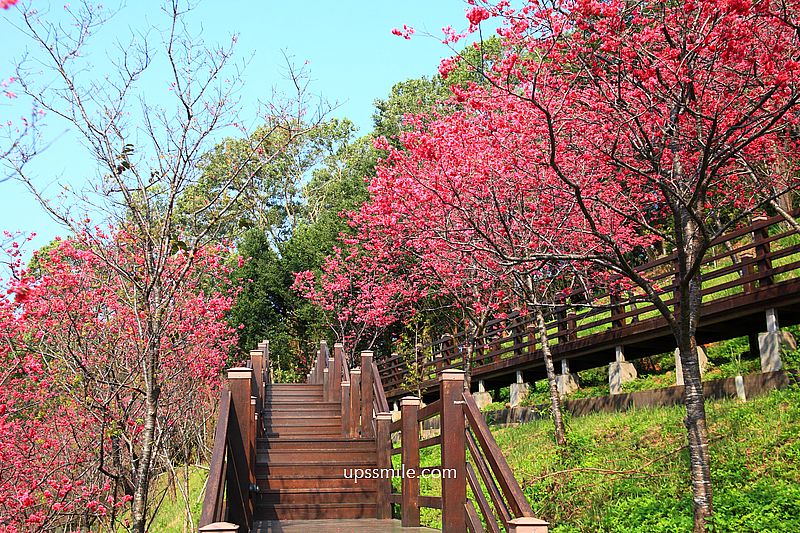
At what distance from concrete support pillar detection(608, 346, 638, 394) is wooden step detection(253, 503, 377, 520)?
20.0 ft

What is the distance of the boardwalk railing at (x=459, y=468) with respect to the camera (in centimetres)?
516

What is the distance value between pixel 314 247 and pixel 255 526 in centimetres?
1898

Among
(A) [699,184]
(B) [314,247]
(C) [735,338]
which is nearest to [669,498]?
(A) [699,184]

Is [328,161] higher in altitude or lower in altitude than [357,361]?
higher

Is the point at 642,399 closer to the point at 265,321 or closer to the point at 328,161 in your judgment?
the point at 265,321

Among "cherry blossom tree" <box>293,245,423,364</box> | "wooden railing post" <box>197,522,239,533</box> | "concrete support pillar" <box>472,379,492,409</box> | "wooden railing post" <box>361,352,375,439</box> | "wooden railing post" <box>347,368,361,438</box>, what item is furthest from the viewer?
"cherry blossom tree" <box>293,245,423,364</box>

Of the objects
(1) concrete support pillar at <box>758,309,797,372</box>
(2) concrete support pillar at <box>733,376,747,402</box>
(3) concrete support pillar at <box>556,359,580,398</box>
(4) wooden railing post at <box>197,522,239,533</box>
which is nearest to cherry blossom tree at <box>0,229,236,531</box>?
(4) wooden railing post at <box>197,522,239,533</box>

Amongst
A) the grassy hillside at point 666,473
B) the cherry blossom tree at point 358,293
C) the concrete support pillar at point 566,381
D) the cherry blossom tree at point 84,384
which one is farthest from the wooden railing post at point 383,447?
the cherry blossom tree at point 358,293

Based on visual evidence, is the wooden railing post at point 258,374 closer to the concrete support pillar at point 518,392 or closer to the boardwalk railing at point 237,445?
the boardwalk railing at point 237,445

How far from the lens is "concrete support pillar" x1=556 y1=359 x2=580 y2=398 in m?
14.6

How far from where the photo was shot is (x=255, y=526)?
Answer: 7.60 m

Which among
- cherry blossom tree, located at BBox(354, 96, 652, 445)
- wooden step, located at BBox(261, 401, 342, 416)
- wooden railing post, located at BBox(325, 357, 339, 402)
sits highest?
cherry blossom tree, located at BBox(354, 96, 652, 445)

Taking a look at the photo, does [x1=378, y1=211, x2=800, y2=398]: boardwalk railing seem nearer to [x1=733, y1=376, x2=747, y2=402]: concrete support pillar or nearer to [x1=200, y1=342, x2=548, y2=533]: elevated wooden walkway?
[x1=733, y1=376, x2=747, y2=402]: concrete support pillar

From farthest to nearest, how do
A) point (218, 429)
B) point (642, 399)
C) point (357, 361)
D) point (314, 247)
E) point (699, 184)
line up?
point (314, 247), point (357, 361), point (642, 399), point (699, 184), point (218, 429)
